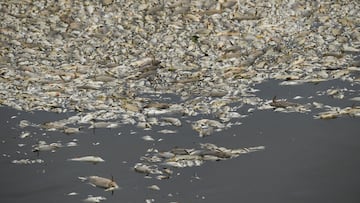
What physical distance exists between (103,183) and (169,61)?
176 inches

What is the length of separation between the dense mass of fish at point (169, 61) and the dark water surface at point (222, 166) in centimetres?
18

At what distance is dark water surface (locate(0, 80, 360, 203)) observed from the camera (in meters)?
7.62

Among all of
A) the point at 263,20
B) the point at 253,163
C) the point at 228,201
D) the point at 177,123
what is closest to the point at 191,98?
the point at 177,123

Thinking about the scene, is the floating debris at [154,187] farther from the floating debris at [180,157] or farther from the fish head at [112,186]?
the fish head at [112,186]

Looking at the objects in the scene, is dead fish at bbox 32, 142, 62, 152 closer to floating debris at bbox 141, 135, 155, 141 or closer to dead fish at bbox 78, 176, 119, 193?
dead fish at bbox 78, 176, 119, 193

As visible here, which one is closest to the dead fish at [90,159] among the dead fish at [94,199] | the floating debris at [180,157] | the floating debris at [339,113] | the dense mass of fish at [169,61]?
the dense mass of fish at [169,61]

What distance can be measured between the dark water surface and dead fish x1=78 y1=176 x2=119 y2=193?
0.31 ft

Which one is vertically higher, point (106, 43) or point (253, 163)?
point (106, 43)

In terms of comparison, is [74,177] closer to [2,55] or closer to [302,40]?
[2,55]

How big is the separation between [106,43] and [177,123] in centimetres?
414

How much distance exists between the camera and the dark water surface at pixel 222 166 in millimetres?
7617

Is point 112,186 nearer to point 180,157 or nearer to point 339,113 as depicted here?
point 180,157

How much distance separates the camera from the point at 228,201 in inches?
294

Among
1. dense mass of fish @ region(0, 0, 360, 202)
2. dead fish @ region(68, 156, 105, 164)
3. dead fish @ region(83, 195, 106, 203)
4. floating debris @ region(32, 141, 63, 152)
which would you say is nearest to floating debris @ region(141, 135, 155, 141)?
dense mass of fish @ region(0, 0, 360, 202)
